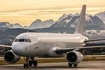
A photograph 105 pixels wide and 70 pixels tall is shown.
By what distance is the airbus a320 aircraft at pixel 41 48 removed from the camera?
47.9m

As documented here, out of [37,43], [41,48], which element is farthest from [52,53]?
[37,43]

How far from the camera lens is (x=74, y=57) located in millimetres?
50312

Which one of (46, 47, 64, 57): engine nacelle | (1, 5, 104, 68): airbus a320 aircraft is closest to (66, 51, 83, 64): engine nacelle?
(1, 5, 104, 68): airbus a320 aircraft

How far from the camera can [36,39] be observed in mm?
50406

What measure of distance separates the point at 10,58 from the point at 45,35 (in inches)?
241

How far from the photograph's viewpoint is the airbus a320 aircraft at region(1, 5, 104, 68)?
47.9 m

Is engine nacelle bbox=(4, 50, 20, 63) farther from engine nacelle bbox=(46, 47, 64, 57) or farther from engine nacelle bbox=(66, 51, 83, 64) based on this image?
engine nacelle bbox=(66, 51, 83, 64)

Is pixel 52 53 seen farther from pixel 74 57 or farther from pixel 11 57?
pixel 11 57

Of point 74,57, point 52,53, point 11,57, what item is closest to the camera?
point 74,57

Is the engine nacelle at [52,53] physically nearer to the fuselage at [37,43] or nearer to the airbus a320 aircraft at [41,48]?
the airbus a320 aircraft at [41,48]

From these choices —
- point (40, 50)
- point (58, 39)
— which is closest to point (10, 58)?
point (40, 50)

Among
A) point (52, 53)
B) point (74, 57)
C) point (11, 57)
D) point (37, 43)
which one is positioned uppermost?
point (37, 43)

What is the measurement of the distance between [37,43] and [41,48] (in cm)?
126

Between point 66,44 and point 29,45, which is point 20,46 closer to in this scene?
point 29,45
